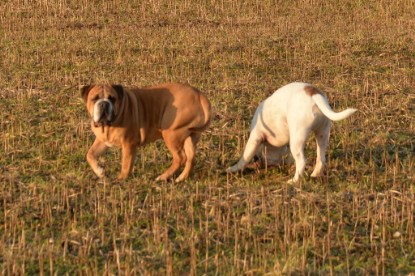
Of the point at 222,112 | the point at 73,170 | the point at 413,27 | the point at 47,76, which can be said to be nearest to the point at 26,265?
the point at 73,170

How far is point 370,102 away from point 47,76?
5470 mm

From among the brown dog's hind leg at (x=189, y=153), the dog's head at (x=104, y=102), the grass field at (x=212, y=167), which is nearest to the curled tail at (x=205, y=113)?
the brown dog's hind leg at (x=189, y=153)

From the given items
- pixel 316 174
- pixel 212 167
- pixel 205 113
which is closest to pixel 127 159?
pixel 205 113

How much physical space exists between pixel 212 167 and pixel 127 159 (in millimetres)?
1168

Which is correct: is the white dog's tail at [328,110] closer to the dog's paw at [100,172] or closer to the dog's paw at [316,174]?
the dog's paw at [316,174]

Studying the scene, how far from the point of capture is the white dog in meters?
8.35

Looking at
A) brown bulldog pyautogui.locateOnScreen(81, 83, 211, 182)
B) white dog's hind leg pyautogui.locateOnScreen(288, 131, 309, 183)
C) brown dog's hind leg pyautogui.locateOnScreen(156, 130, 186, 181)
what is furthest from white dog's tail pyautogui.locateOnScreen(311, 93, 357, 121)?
brown dog's hind leg pyautogui.locateOnScreen(156, 130, 186, 181)

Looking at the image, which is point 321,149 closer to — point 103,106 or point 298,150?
point 298,150

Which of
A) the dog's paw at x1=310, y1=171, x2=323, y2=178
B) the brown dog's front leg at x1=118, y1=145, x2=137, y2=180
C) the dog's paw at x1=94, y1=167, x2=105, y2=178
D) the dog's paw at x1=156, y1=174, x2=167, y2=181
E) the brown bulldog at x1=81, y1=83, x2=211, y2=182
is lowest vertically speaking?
the dog's paw at x1=310, y1=171, x2=323, y2=178

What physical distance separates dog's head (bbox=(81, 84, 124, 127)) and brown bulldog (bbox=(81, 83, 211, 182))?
0.5 inches

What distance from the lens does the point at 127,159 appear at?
8398 mm

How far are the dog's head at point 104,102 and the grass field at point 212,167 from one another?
26.9 inches

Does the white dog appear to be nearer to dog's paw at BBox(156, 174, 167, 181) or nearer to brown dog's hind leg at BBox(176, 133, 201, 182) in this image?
brown dog's hind leg at BBox(176, 133, 201, 182)

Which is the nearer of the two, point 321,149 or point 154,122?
point 154,122
